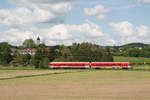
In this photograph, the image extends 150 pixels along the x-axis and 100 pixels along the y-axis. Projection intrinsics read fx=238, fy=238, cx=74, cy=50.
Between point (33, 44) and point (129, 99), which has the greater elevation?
point (33, 44)

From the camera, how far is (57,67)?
83312 millimetres

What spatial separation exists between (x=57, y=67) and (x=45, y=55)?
67.7 feet

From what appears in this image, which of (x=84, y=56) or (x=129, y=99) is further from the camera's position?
(x=84, y=56)

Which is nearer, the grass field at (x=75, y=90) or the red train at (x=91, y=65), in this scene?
the grass field at (x=75, y=90)

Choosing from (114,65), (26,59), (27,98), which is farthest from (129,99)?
Result: (26,59)

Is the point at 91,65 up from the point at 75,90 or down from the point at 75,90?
up

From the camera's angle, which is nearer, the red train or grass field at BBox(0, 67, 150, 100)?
grass field at BBox(0, 67, 150, 100)

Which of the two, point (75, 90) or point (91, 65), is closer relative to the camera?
point (75, 90)

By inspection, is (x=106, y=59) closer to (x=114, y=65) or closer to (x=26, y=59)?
(x=114, y=65)

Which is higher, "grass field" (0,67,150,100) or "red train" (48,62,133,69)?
"red train" (48,62,133,69)

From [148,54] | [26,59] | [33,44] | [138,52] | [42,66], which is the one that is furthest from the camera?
[33,44]

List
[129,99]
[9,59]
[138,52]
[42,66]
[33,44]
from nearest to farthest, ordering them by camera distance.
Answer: [129,99] → [42,66] → [9,59] → [138,52] → [33,44]

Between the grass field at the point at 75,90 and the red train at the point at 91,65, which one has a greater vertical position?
the red train at the point at 91,65

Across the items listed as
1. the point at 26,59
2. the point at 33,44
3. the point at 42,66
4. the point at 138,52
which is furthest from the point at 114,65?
the point at 33,44
